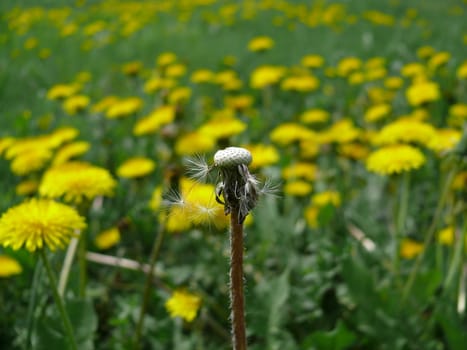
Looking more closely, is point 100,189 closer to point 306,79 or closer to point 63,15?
point 306,79

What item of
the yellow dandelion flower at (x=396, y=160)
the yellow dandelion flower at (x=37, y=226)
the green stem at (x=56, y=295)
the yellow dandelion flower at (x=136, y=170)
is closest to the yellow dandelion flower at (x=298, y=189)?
the yellow dandelion flower at (x=396, y=160)

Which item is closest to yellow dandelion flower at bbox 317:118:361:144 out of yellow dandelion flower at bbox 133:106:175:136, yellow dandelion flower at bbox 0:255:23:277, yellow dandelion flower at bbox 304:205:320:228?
yellow dandelion flower at bbox 304:205:320:228

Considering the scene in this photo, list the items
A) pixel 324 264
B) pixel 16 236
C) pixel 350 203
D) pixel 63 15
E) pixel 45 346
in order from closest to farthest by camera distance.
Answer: pixel 16 236
pixel 45 346
pixel 324 264
pixel 350 203
pixel 63 15

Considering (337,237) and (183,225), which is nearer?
(183,225)

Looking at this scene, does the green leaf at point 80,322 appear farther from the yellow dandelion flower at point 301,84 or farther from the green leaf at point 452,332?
the yellow dandelion flower at point 301,84

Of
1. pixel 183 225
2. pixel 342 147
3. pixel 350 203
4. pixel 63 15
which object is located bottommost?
pixel 183 225

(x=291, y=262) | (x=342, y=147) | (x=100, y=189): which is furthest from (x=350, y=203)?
(x=100, y=189)
